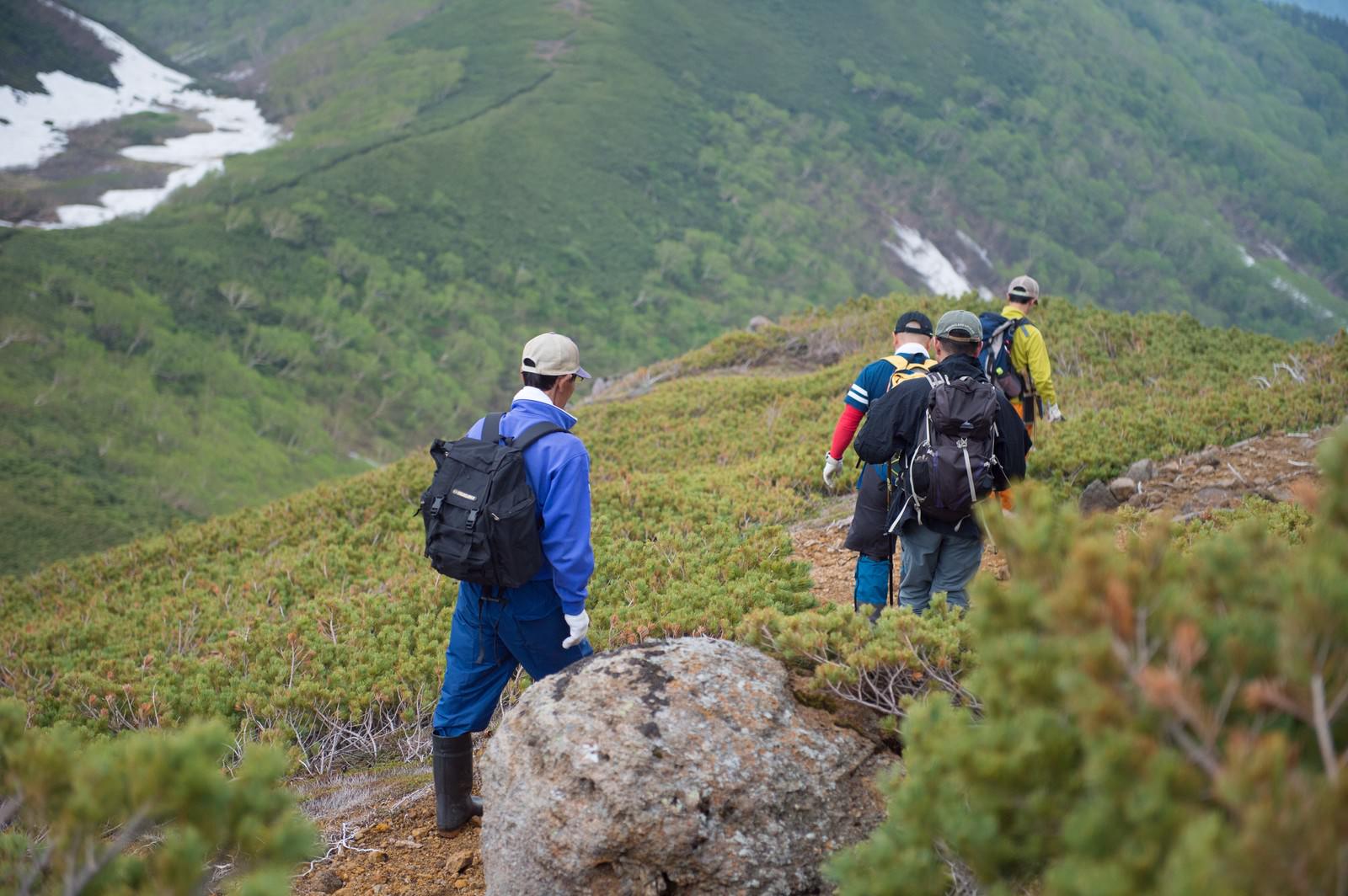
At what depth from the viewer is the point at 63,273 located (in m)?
44.5

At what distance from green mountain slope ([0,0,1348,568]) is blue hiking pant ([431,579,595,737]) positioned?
97.9 feet

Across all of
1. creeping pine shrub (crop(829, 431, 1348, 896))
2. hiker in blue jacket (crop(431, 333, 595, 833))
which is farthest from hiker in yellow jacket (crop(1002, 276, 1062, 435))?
creeping pine shrub (crop(829, 431, 1348, 896))

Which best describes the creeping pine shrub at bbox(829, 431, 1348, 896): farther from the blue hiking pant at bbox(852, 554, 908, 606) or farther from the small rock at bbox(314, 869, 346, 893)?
the blue hiking pant at bbox(852, 554, 908, 606)

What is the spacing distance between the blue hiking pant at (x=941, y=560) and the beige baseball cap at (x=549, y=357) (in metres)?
2.09

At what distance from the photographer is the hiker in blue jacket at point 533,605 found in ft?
14.4

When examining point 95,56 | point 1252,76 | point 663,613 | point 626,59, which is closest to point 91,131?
point 95,56

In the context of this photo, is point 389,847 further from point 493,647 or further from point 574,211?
point 574,211

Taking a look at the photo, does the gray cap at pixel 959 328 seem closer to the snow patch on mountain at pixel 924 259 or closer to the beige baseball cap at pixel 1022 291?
the beige baseball cap at pixel 1022 291

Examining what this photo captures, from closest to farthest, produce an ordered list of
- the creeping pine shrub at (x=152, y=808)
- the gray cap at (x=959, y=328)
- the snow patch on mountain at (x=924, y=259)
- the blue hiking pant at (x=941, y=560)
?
the creeping pine shrub at (x=152, y=808), the gray cap at (x=959, y=328), the blue hiking pant at (x=941, y=560), the snow patch on mountain at (x=924, y=259)

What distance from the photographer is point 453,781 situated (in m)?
4.76

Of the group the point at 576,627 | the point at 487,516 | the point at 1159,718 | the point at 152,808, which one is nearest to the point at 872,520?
the point at 576,627

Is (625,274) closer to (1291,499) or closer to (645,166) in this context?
(645,166)

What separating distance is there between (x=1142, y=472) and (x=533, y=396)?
693 centimetres

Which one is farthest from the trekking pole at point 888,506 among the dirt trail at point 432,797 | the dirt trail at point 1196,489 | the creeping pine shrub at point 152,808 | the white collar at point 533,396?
the creeping pine shrub at point 152,808
